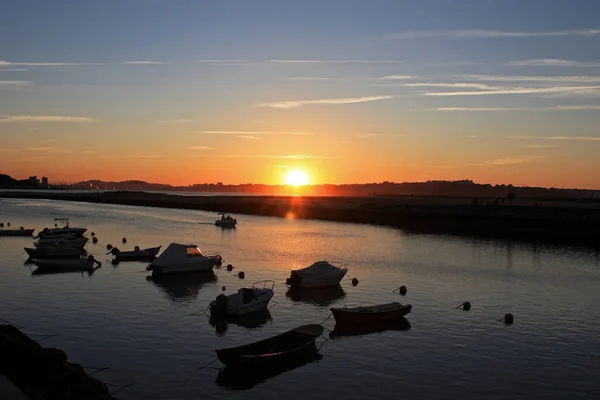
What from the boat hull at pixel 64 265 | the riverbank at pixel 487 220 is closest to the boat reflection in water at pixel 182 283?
the boat hull at pixel 64 265

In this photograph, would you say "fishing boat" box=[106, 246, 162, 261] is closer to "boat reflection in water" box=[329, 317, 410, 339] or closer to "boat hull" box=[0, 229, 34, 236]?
"boat hull" box=[0, 229, 34, 236]

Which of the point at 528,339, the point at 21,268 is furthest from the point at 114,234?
the point at 528,339

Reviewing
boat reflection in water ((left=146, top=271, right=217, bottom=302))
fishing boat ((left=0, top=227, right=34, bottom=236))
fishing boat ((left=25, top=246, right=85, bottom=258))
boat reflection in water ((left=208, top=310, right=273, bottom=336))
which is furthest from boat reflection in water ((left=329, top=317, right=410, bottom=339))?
fishing boat ((left=0, top=227, right=34, bottom=236))

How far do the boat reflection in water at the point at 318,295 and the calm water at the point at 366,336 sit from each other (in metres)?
0.31

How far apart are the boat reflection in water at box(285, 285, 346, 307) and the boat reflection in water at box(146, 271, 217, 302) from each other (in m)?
7.09

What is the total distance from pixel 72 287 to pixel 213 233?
47824 millimetres

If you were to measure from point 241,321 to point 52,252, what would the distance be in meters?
30.4

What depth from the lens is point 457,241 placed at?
81625 millimetres

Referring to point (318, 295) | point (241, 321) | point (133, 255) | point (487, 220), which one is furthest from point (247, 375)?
point (487, 220)

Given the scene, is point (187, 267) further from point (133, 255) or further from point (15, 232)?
point (15, 232)

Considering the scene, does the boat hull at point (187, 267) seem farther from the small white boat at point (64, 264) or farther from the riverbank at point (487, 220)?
the riverbank at point (487, 220)

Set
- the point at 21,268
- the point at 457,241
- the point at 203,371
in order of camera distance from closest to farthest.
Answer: the point at 203,371 < the point at 21,268 < the point at 457,241

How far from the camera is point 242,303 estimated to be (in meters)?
33.3

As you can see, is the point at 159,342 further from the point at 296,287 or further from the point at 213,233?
the point at 213,233
